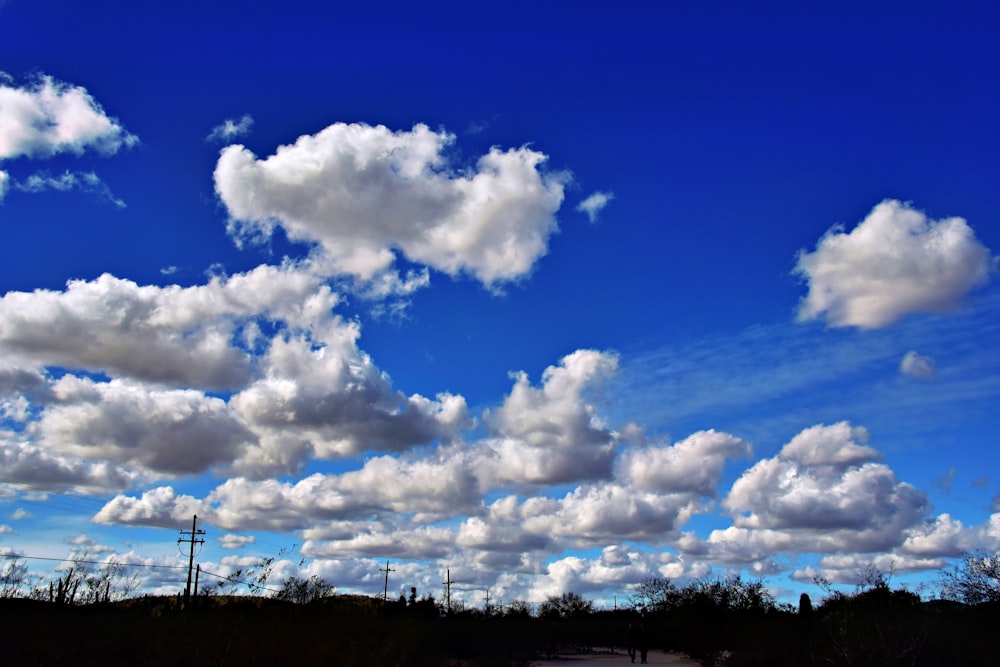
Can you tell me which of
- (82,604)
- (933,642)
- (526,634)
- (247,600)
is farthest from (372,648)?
(526,634)

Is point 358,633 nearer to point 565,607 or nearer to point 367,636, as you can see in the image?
point 367,636

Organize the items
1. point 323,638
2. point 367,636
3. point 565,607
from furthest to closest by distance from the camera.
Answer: point 565,607
point 367,636
point 323,638

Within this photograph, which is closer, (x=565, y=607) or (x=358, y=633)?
(x=358, y=633)

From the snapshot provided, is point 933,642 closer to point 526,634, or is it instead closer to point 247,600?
point 247,600

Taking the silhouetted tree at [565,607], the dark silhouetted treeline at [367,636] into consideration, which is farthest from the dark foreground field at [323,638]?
the silhouetted tree at [565,607]

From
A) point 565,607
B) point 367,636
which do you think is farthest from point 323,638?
point 565,607

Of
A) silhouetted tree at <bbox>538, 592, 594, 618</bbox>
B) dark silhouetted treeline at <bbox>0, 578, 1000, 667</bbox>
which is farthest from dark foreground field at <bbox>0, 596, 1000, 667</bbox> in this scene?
silhouetted tree at <bbox>538, 592, 594, 618</bbox>

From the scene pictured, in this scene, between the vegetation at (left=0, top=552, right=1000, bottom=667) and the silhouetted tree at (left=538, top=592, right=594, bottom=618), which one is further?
the silhouetted tree at (left=538, top=592, right=594, bottom=618)

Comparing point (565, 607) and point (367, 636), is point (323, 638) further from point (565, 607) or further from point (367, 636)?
point (565, 607)

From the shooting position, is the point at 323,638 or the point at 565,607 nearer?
the point at 323,638

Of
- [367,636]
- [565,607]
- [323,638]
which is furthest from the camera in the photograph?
[565,607]

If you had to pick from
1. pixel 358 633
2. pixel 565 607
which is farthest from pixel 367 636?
pixel 565 607

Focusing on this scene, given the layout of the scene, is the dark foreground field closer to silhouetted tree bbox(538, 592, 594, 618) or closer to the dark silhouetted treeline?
the dark silhouetted treeline

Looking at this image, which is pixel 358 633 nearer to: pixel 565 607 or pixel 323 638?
pixel 323 638
